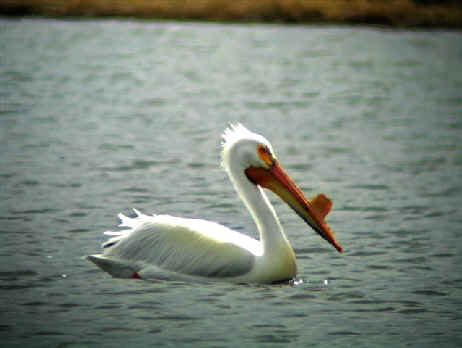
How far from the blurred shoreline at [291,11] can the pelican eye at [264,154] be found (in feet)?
81.3

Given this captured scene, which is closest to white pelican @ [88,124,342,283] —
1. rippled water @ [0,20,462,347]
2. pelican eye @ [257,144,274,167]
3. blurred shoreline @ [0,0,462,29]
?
pelican eye @ [257,144,274,167]

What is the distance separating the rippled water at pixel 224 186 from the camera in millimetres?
6289

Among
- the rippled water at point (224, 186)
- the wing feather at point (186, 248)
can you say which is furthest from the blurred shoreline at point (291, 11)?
the wing feather at point (186, 248)

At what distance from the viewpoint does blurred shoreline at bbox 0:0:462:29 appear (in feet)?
103

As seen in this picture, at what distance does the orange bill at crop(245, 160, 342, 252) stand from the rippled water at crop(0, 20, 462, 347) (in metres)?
0.32

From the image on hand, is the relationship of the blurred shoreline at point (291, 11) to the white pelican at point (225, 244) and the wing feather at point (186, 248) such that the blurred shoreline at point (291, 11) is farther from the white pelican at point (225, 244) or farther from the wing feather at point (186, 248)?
the wing feather at point (186, 248)

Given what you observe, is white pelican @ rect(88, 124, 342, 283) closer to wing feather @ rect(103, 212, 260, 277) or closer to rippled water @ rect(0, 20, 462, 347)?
wing feather @ rect(103, 212, 260, 277)

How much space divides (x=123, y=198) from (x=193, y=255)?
3.03 m

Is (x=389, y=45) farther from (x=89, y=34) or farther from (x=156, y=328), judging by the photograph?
(x=156, y=328)

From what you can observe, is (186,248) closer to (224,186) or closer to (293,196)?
(293,196)

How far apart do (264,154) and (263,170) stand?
0.39 feet

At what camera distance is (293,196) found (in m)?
7.43

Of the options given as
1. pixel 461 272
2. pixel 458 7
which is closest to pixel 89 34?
pixel 458 7

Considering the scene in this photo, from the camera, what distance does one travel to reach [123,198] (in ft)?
32.6
